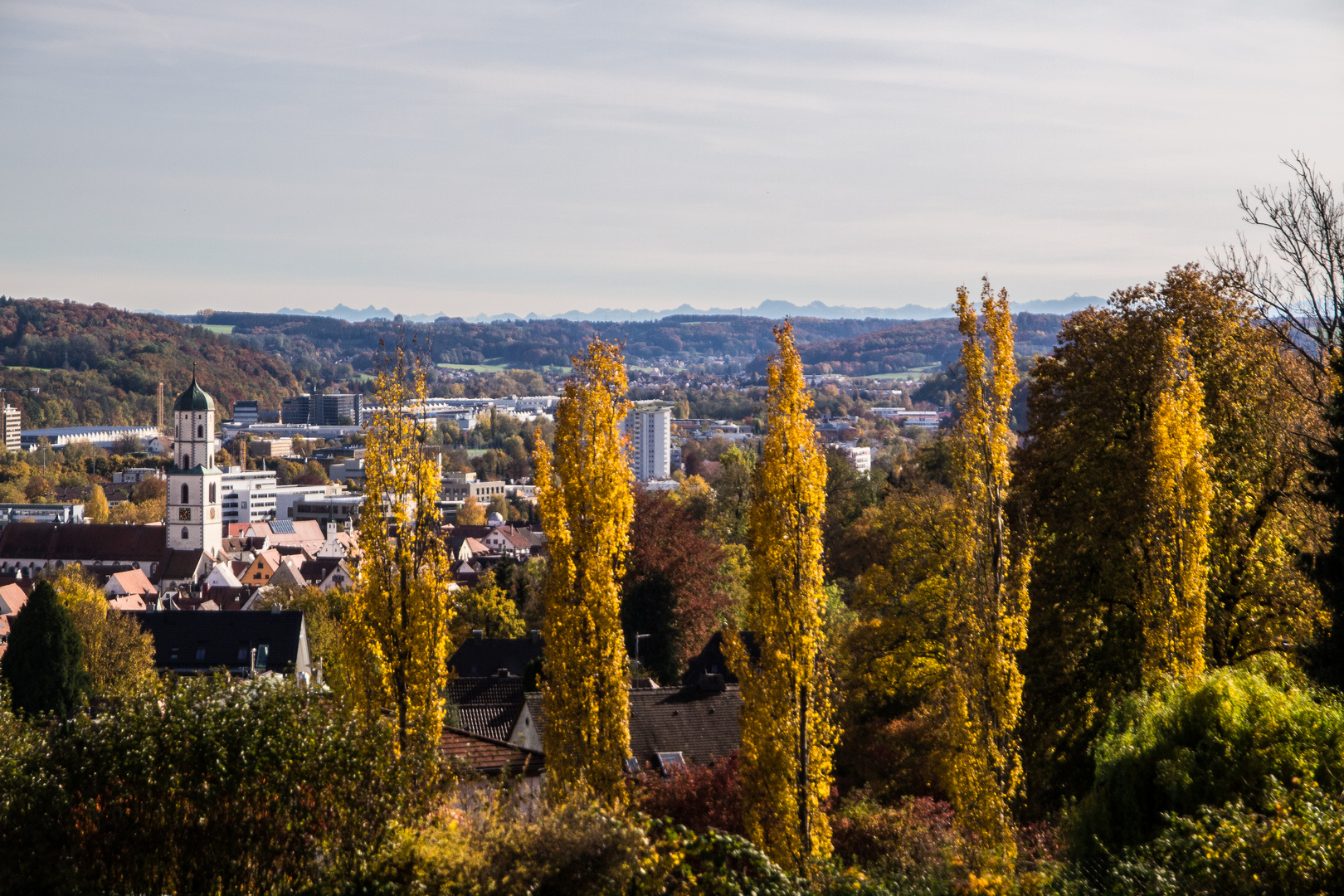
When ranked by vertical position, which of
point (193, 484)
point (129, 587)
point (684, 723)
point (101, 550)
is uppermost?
point (684, 723)

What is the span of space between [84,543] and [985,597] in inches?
3659

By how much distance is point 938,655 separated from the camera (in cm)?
2589

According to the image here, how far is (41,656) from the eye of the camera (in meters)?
39.1

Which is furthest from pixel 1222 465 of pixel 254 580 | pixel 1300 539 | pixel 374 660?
pixel 254 580

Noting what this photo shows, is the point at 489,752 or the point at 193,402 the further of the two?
the point at 193,402

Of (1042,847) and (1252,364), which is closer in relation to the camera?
(1042,847)

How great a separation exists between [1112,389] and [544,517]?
9.42m

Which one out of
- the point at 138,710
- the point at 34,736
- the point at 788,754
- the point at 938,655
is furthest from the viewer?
the point at 938,655

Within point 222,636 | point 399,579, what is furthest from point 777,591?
point 222,636

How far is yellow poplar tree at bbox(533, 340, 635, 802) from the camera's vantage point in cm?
1542

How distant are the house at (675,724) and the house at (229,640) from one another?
23.7 metres

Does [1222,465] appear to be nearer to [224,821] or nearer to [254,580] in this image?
[224,821]

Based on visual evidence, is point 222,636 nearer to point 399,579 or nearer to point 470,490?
point 399,579

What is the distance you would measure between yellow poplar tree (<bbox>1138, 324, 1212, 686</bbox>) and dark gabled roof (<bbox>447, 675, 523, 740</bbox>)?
16.5 metres
